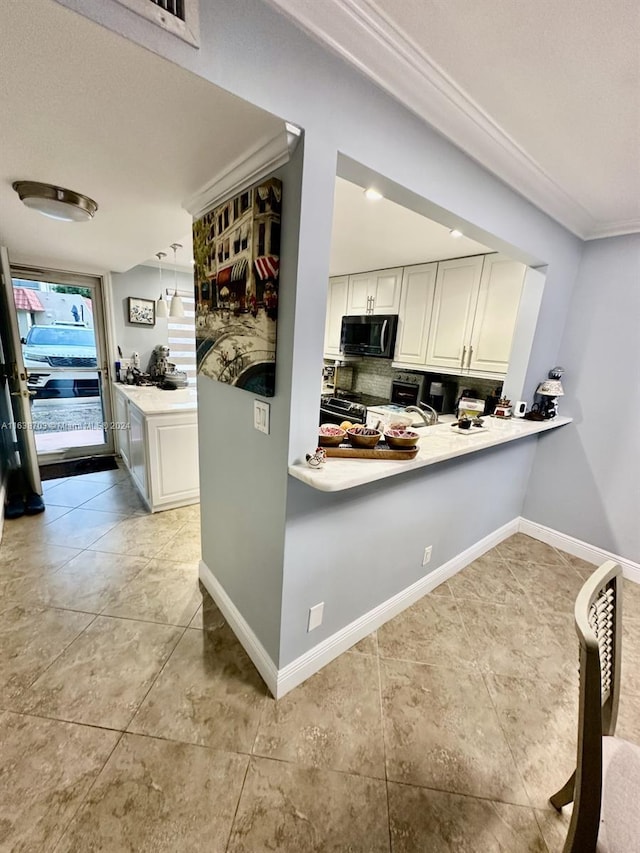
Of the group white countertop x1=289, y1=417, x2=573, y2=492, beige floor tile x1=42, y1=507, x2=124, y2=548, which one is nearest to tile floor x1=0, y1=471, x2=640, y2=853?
beige floor tile x1=42, y1=507, x2=124, y2=548

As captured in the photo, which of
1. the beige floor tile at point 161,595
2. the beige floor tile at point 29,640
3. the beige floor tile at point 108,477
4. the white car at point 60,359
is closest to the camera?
the beige floor tile at point 29,640

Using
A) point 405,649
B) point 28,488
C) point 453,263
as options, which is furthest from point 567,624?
point 28,488

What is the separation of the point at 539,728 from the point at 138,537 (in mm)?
2550

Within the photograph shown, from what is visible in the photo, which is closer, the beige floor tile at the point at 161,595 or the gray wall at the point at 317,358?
the gray wall at the point at 317,358

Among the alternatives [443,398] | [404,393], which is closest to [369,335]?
[404,393]

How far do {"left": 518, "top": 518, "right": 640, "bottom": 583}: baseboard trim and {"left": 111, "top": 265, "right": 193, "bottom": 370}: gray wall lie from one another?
4247 mm

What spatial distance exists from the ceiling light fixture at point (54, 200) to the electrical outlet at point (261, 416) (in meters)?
1.24

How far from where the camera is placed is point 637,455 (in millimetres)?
2264

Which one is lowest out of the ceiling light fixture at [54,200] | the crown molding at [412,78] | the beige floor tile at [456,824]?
the beige floor tile at [456,824]

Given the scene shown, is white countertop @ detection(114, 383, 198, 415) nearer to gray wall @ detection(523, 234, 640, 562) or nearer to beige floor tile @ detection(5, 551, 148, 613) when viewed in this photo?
beige floor tile @ detection(5, 551, 148, 613)

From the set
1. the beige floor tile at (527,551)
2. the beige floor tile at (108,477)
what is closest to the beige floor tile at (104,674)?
the beige floor tile at (108,477)

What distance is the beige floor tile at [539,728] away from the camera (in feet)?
4.02

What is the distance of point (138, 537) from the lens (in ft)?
8.15

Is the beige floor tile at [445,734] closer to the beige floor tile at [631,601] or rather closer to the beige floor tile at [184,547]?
the beige floor tile at [631,601]
